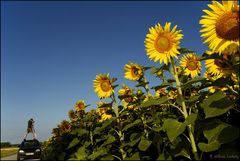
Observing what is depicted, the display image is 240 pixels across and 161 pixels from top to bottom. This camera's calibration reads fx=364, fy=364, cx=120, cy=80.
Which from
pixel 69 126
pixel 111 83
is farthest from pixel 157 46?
pixel 69 126

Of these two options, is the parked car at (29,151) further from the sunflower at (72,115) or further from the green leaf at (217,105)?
the green leaf at (217,105)

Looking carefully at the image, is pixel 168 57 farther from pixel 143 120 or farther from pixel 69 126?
pixel 69 126

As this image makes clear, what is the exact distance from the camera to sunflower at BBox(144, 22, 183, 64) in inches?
190

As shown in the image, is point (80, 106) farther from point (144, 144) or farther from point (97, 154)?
point (144, 144)

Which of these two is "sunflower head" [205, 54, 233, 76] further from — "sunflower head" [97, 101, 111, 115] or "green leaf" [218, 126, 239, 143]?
"sunflower head" [97, 101, 111, 115]

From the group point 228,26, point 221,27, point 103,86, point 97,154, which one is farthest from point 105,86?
point 228,26

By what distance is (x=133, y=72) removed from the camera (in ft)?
21.8

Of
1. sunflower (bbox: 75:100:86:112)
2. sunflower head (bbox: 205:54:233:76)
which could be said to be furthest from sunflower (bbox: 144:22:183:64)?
sunflower (bbox: 75:100:86:112)

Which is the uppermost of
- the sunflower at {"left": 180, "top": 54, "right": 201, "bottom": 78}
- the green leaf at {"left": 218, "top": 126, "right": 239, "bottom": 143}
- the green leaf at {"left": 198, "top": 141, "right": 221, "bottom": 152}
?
the sunflower at {"left": 180, "top": 54, "right": 201, "bottom": 78}

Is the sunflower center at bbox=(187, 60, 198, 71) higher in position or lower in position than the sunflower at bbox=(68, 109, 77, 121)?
lower

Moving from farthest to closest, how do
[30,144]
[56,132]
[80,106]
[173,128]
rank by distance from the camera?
[30,144] → [56,132] → [80,106] → [173,128]

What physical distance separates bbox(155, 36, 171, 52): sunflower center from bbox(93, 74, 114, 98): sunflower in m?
2.12

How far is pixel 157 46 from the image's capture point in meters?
5.06

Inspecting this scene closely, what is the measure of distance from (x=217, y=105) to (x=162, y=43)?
1.75 meters
